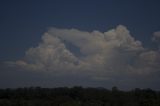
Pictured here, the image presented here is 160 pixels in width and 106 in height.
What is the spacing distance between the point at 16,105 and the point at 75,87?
84.6 m

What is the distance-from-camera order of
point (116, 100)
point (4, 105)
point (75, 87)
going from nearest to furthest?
point (4, 105), point (116, 100), point (75, 87)

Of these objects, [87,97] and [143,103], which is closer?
[143,103]

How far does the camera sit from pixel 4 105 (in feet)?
306

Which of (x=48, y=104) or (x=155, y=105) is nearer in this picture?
(x=155, y=105)

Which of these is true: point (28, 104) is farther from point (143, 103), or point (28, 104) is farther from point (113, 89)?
point (113, 89)

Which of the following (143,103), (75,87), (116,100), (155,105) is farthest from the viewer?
(75,87)

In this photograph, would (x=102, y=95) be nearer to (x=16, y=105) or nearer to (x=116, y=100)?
(x=116, y=100)

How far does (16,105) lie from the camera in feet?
308

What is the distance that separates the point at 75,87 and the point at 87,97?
157 ft

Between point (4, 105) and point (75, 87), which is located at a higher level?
point (75, 87)

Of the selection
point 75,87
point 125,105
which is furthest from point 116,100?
point 75,87

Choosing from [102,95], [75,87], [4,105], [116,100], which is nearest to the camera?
[4,105]

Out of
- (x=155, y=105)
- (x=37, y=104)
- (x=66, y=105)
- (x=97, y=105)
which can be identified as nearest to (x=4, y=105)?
(x=37, y=104)

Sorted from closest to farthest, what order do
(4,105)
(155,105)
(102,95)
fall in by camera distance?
(155,105) → (4,105) → (102,95)
